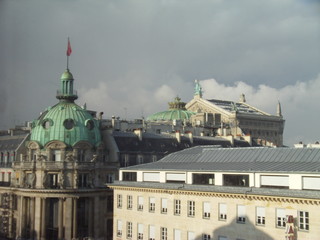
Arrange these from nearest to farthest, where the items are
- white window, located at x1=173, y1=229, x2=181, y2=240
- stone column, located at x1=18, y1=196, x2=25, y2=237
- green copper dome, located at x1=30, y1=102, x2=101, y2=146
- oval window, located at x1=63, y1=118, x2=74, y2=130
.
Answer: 1. white window, located at x1=173, y1=229, x2=181, y2=240
2. green copper dome, located at x1=30, y1=102, x2=101, y2=146
3. oval window, located at x1=63, y1=118, x2=74, y2=130
4. stone column, located at x1=18, y1=196, x2=25, y2=237

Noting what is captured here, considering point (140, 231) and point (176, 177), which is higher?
point (176, 177)

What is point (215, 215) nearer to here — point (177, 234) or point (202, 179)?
point (202, 179)

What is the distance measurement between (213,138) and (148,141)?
1660 cm

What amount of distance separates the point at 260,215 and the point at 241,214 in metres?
2.60

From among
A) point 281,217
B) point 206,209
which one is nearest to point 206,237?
point 206,209

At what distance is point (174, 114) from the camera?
154500mm

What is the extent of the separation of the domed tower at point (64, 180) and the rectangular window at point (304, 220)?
146 ft

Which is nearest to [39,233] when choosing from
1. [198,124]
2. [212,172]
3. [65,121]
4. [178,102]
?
[65,121]

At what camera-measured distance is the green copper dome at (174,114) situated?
501 ft

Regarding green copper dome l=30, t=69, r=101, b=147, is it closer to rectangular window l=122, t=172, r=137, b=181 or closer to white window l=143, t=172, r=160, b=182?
rectangular window l=122, t=172, r=137, b=181

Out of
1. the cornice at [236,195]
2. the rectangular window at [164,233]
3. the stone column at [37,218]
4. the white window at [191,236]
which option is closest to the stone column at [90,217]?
the stone column at [37,218]

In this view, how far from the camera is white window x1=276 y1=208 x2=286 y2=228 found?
5266 cm

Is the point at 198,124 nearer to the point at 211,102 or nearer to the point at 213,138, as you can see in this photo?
the point at 213,138

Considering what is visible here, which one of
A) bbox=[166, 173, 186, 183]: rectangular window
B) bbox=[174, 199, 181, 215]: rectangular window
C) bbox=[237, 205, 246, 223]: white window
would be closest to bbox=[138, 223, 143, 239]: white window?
bbox=[174, 199, 181, 215]: rectangular window
